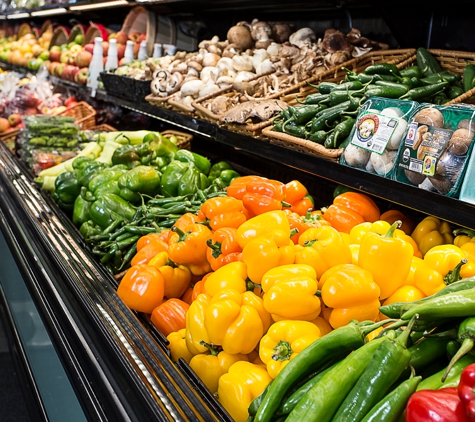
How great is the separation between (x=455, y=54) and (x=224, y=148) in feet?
5.95

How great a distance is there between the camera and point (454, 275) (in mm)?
1284

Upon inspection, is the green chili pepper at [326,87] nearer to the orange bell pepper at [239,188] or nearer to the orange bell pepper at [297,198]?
the orange bell pepper at [297,198]

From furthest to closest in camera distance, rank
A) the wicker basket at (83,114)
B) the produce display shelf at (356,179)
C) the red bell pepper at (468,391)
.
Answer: the wicker basket at (83,114) < the produce display shelf at (356,179) < the red bell pepper at (468,391)

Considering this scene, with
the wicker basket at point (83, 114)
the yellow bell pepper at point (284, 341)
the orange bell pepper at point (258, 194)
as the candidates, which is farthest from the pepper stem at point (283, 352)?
the wicker basket at point (83, 114)

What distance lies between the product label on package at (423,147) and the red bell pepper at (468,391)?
956 mm

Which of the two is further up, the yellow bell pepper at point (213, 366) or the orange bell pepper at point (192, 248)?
the orange bell pepper at point (192, 248)

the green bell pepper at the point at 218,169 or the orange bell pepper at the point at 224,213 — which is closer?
the orange bell pepper at the point at 224,213

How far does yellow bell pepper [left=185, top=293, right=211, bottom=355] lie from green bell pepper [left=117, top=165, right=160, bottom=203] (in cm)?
136

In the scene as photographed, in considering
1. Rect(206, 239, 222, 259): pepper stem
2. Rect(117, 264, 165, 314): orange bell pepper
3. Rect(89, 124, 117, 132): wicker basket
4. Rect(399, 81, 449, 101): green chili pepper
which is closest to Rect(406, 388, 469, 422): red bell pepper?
Rect(206, 239, 222, 259): pepper stem

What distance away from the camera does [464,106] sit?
1.72 m

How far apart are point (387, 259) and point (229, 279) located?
0.49 m

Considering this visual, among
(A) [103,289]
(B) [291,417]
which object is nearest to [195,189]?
(A) [103,289]


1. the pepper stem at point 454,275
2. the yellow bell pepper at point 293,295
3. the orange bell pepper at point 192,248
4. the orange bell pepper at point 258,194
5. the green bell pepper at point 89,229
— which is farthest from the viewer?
the green bell pepper at point 89,229

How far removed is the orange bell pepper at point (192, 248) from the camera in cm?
192
